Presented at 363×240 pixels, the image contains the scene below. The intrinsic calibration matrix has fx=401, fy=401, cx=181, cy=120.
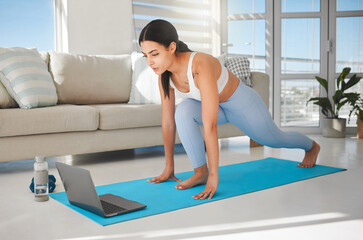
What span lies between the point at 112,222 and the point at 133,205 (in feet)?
0.65

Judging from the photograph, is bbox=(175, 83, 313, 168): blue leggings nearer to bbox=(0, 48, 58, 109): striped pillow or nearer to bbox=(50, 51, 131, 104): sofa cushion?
bbox=(0, 48, 58, 109): striped pillow

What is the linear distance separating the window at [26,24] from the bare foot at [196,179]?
141 inches

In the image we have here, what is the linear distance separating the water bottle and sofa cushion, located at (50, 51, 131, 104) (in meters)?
1.49

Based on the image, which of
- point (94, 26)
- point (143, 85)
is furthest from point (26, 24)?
point (143, 85)

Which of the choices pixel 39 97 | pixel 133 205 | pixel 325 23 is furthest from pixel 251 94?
pixel 325 23

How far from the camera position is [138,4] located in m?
4.53

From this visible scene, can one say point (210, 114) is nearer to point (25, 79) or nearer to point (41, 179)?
point (41, 179)

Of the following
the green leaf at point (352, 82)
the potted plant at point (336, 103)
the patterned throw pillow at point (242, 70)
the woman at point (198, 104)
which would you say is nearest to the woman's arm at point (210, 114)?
the woman at point (198, 104)

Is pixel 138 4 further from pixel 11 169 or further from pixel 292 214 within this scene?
pixel 292 214

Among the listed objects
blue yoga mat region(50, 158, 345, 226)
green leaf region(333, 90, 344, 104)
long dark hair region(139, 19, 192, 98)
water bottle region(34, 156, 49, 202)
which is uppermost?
long dark hair region(139, 19, 192, 98)

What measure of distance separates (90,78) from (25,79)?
0.70 m

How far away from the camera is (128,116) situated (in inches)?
114

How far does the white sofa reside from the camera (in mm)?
2521

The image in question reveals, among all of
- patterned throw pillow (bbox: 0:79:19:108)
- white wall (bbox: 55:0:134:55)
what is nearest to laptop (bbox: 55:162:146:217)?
patterned throw pillow (bbox: 0:79:19:108)
